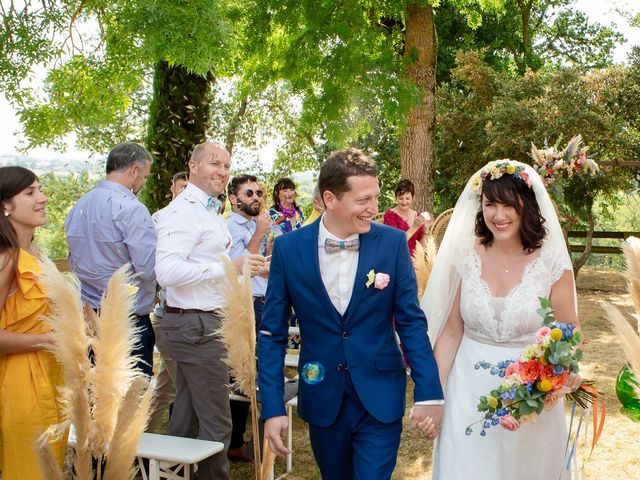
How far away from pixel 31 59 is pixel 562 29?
22.0 m

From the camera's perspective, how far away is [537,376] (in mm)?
2861

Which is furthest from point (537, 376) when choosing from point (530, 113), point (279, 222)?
point (530, 113)

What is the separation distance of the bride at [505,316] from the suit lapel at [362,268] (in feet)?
Answer: 2.27

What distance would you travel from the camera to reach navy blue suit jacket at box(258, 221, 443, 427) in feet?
10.7

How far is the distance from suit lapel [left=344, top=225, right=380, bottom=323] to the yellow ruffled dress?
4.42 ft

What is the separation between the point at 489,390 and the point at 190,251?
1913 millimetres

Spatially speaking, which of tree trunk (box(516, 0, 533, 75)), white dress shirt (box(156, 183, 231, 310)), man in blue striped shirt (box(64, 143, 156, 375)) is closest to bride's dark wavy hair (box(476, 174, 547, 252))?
white dress shirt (box(156, 183, 231, 310))

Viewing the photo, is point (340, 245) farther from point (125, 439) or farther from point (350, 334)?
point (125, 439)

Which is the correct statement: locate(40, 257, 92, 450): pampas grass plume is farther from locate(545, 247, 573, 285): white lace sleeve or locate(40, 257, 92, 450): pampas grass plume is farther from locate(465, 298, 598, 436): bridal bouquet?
locate(545, 247, 573, 285): white lace sleeve

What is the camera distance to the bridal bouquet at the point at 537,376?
9.26 ft

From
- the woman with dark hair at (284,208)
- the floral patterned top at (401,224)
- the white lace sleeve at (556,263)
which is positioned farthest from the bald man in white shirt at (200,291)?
the floral patterned top at (401,224)

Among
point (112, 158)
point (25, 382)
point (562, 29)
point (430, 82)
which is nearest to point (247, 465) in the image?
point (112, 158)

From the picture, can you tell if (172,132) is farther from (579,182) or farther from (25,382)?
(579,182)

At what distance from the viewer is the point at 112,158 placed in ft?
17.2
